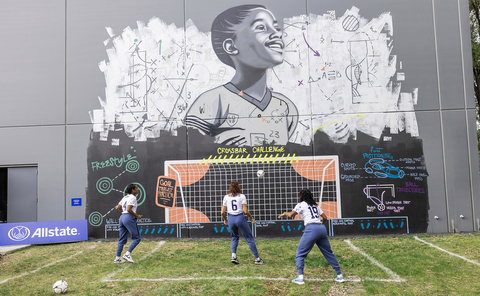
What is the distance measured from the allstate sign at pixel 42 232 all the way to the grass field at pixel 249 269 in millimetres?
378

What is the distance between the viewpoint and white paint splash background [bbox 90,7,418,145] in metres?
10.6

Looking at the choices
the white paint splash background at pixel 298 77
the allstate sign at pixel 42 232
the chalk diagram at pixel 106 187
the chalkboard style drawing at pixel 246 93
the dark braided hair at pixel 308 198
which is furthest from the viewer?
the chalk diagram at pixel 106 187

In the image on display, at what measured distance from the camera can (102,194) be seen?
10.9 meters

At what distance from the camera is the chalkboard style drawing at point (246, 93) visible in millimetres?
10734

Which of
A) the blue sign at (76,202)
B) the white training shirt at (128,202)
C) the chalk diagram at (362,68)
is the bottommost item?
the blue sign at (76,202)

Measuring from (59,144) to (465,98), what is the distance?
1390cm

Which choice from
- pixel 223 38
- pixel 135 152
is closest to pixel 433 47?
pixel 223 38

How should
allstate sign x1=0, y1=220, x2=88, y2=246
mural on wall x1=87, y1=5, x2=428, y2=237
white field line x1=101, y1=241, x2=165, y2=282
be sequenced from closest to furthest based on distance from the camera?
1. white field line x1=101, y1=241, x2=165, y2=282
2. allstate sign x1=0, y1=220, x2=88, y2=246
3. mural on wall x1=87, y1=5, x2=428, y2=237

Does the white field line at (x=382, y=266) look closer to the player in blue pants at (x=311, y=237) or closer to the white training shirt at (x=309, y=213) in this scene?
the player in blue pants at (x=311, y=237)

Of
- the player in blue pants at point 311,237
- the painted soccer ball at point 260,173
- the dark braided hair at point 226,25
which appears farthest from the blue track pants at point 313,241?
the dark braided hair at point 226,25

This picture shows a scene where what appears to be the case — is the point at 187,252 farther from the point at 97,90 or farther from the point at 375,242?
the point at 97,90

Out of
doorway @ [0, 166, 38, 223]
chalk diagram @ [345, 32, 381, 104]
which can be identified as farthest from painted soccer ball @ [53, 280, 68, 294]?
chalk diagram @ [345, 32, 381, 104]

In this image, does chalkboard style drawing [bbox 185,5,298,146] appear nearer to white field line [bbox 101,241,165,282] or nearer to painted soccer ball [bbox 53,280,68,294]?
white field line [bbox 101,241,165,282]

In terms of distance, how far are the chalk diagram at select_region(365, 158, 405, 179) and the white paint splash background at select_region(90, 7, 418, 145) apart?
0.84 metres
